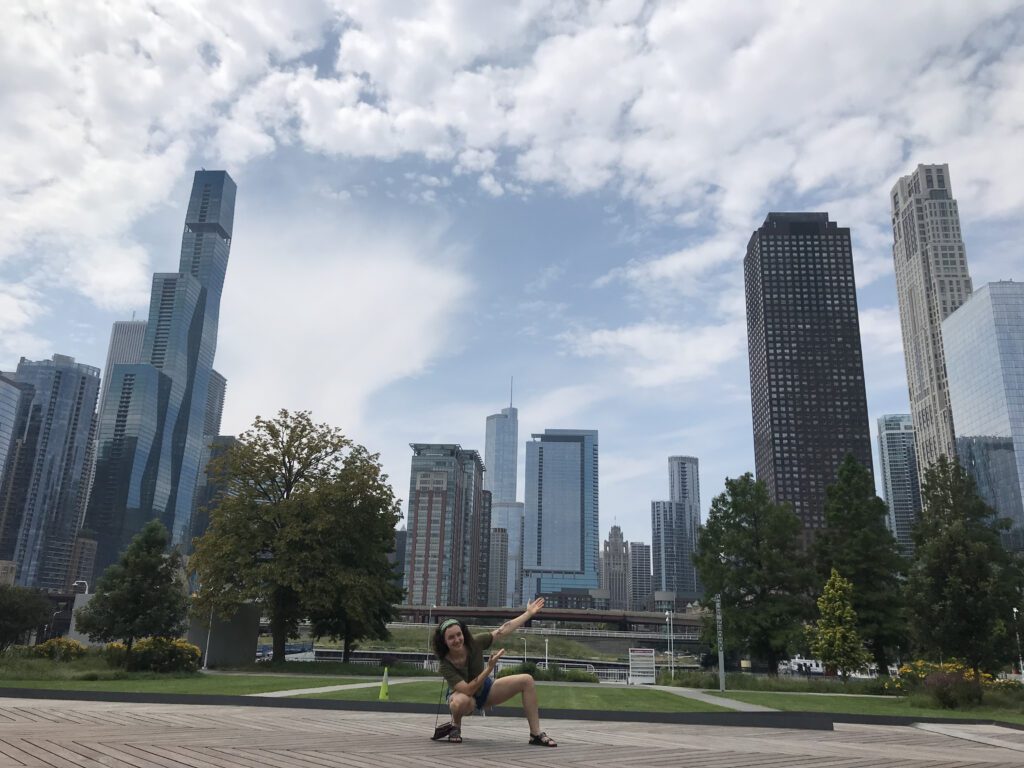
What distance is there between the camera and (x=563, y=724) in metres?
10.9

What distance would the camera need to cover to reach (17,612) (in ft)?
185

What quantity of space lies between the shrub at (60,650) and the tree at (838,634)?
33471 millimetres

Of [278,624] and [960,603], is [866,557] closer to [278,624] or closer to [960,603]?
[960,603]

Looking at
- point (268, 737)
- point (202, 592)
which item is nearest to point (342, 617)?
point (202, 592)

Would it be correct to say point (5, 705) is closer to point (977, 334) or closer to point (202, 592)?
point (202, 592)

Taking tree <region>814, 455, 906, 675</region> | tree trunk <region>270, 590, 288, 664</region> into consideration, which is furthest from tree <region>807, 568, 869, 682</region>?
tree trunk <region>270, 590, 288, 664</region>

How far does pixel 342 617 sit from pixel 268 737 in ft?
112

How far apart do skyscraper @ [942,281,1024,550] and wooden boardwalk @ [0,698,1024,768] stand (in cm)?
16128

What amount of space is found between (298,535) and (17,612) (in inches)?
1423

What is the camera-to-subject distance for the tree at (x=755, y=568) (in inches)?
1578

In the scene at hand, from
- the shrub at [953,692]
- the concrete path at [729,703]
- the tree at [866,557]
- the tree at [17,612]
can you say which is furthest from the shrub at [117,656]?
the tree at [17,612]

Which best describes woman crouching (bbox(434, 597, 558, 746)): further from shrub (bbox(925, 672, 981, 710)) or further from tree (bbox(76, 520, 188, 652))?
tree (bbox(76, 520, 188, 652))

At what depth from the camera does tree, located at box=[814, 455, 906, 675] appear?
1529 inches

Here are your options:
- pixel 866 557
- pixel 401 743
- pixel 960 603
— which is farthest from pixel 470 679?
pixel 866 557
